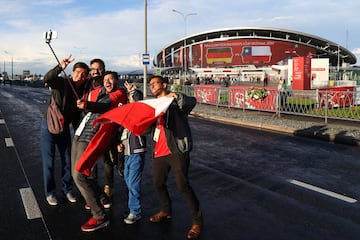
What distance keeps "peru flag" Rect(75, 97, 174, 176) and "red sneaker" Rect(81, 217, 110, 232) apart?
1.78ft

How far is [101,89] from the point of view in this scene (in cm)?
437

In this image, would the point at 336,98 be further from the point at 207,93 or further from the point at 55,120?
the point at 55,120

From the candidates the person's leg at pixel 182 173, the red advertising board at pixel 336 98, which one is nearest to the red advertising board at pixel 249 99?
the red advertising board at pixel 336 98

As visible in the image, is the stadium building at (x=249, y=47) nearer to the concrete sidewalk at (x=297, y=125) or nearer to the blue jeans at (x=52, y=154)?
the concrete sidewalk at (x=297, y=125)

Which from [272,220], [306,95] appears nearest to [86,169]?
[272,220]

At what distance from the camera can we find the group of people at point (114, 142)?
386 centimetres

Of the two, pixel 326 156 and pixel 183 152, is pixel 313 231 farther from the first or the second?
pixel 326 156

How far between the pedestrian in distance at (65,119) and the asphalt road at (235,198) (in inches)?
10.3

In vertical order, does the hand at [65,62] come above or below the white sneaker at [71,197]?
above

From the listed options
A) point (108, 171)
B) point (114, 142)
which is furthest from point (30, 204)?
point (114, 142)

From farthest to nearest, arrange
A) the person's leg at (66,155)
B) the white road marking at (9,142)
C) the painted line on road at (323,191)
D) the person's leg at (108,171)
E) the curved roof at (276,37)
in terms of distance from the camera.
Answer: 1. the curved roof at (276,37)
2. the white road marking at (9,142)
3. the painted line on road at (323,191)
4. the person's leg at (108,171)
5. the person's leg at (66,155)

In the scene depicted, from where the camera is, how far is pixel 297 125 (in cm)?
1277

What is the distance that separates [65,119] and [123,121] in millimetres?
1306

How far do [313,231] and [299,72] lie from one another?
2159 cm
